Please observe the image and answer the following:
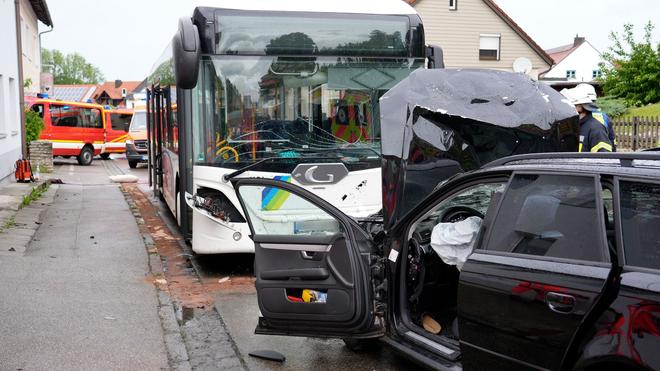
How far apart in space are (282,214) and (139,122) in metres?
24.1

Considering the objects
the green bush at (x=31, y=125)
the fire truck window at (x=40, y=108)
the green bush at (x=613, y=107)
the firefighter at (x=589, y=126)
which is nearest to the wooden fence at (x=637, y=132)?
the green bush at (x=613, y=107)

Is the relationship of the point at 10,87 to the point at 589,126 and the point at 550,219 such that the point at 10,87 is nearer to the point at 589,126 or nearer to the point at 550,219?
the point at 589,126

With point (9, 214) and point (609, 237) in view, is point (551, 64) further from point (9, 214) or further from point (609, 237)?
point (609, 237)

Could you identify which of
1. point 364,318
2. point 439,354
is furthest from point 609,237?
point 364,318

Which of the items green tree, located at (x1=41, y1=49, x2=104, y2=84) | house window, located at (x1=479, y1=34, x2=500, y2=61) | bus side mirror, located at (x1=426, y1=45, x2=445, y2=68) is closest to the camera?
bus side mirror, located at (x1=426, y1=45, x2=445, y2=68)

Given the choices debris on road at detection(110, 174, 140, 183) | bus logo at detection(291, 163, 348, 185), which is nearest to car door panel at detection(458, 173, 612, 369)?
bus logo at detection(291, 163, 348, 185)

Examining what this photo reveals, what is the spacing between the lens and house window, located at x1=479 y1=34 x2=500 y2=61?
39034 mm

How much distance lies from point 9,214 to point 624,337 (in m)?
11.0

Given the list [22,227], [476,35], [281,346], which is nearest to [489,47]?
[476,35]

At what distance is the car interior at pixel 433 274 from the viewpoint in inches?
177

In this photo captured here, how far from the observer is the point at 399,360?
5.11 metres

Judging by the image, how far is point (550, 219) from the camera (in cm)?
340

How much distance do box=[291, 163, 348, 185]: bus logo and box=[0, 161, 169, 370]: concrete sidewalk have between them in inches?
75.7

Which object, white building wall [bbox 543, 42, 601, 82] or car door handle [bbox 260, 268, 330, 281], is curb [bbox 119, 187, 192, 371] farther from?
white building wall [bbox 543, 42, 601, 82]
